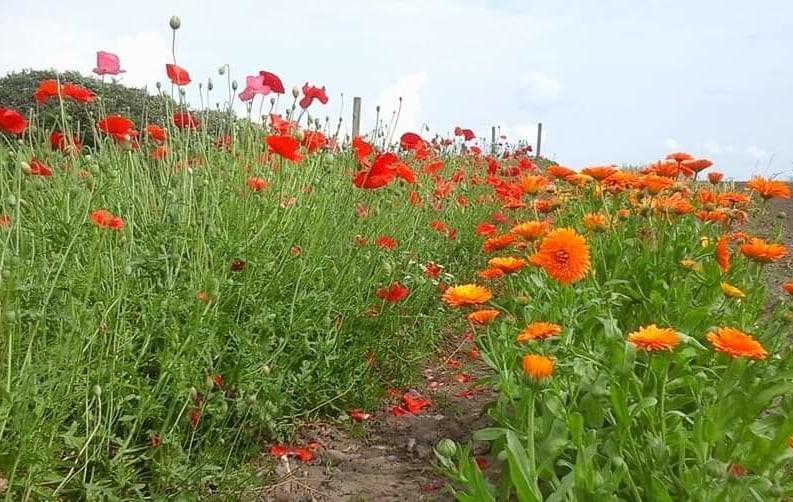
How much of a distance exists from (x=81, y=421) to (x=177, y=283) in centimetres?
47

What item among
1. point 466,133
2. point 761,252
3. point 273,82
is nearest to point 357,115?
point 466,133

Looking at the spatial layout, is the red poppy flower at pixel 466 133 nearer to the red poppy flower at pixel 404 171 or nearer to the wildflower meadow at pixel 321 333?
the wildflower meadow at pixel 321 333

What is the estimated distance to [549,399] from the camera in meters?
1.87

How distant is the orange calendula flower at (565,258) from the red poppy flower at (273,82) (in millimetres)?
1277

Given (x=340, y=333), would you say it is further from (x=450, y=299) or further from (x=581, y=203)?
(x=581, y=203)

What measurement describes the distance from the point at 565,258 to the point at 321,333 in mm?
1082

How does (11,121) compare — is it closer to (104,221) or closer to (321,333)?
(104,221)

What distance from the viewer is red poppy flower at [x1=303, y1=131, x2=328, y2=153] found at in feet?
10.2

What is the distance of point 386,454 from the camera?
264cm

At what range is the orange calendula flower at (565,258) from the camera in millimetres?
1952

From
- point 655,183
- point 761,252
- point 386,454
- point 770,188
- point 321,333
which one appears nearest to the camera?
point 761,252

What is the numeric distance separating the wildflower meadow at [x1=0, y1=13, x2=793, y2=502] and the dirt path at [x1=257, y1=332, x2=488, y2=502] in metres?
0.04

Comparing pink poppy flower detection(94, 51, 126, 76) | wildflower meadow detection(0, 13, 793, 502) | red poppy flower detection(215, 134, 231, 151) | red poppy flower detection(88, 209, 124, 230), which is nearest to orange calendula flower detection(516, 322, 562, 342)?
wildflower meadow detection(0, 13, 793, 502)

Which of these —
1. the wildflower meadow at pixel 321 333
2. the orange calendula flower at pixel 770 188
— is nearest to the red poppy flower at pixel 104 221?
the wildflower meadow at pixel 321 333
